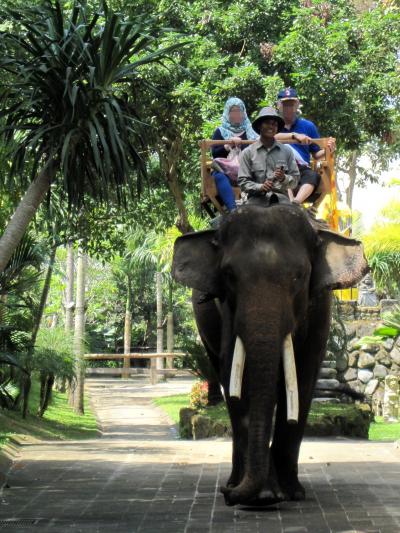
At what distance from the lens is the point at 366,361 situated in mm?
24703

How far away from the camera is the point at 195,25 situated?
67.4ft

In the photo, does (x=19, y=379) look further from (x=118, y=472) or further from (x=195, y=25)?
(x=118, y=472)

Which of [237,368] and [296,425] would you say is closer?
[237,368]

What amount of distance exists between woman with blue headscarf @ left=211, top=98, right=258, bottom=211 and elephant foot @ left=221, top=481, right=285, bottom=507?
2.83 meters

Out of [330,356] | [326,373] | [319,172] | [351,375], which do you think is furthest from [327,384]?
[319,172]

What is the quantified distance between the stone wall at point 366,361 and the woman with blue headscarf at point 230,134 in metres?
14.6

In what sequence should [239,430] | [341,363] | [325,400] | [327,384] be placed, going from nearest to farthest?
[239,430], [325,400], [327,384], [341,363]

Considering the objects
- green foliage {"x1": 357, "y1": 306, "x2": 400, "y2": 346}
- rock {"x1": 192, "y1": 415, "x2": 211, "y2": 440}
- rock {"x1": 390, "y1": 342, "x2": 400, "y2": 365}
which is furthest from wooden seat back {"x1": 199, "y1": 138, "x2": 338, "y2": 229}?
rock {"x1": 390, "y1": 342, "x2": 400, "y2": 365}

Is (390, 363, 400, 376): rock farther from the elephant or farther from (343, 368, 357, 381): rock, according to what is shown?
the elephant

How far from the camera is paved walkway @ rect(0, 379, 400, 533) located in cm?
736

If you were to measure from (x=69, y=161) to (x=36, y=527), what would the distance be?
13.6ft

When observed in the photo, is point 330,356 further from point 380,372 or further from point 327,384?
point 327,384

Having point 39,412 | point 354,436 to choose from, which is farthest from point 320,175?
point 39,412

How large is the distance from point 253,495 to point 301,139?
3601 mm
